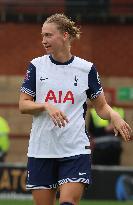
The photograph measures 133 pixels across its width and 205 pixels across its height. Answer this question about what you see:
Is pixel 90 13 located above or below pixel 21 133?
above

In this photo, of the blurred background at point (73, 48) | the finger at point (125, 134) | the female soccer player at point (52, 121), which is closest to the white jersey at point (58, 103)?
the female soccer player at point (52, 121)

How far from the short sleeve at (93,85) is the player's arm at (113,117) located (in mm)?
44

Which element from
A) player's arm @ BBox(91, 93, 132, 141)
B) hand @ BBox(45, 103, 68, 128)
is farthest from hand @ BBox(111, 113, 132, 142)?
hand @ BBox(45, 103, 68, 128)

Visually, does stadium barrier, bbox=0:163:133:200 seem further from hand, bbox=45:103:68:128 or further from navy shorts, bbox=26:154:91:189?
hand, bbox=45:103:68:128

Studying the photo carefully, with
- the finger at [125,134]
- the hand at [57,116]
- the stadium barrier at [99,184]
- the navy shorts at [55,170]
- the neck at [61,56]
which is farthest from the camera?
the stadium barrier at [99,184]

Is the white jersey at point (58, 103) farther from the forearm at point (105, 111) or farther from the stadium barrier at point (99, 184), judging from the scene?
the stadium barrier at point (99, 184)

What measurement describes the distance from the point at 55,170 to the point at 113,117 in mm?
642

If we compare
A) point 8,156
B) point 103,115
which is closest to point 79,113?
point 103,115

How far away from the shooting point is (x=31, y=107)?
7.52 metres

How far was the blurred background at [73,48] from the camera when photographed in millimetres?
19906

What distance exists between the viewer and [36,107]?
746cm

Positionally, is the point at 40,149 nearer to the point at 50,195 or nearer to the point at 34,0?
the point at 50,195

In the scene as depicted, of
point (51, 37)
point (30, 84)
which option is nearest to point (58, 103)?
point (30, 84)

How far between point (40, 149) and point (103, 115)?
1.98 feet
